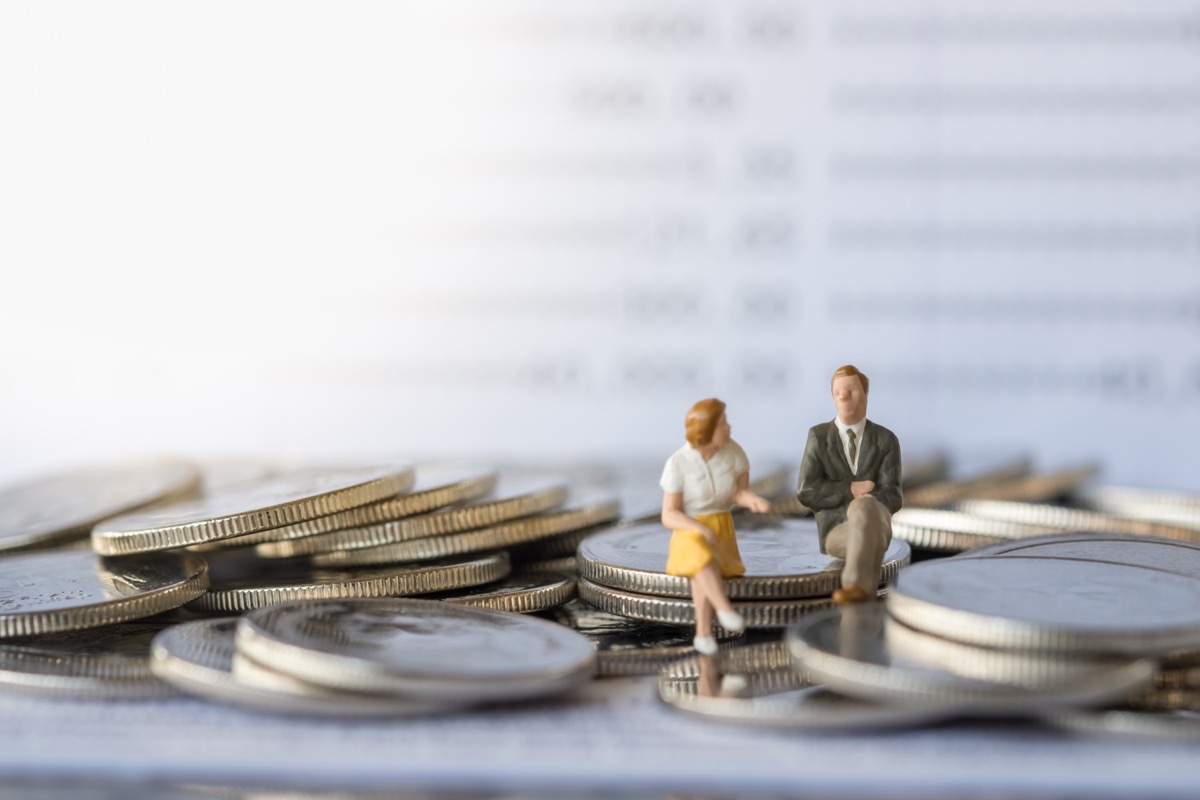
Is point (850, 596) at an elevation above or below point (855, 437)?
below

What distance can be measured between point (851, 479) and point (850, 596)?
0.25ft

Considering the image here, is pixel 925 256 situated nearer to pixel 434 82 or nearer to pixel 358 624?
pixel 434 82

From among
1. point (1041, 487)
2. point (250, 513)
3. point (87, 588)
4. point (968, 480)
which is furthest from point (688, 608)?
point (1041, 487)

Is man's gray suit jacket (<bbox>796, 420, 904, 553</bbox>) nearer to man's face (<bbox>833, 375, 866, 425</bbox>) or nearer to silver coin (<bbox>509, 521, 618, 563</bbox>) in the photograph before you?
man's face (<bbox>833, 375, 866, 425</bbox>)

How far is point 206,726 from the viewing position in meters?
0.77

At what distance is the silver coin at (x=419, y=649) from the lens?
72 cm

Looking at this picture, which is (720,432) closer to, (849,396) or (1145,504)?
(849,396)

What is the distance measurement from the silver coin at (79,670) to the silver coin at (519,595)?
213 mm

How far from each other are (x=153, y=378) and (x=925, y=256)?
1372mm

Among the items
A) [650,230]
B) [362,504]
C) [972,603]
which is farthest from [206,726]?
[650,230]

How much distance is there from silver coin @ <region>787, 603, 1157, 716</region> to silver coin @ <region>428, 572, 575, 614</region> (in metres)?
0.28

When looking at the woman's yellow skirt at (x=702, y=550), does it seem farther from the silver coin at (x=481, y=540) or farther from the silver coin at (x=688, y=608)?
the silver coin at (x=481, y=540)

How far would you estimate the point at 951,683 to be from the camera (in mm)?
673

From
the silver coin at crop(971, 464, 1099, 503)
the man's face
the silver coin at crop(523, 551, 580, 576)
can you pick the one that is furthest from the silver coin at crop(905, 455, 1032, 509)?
the man's face
